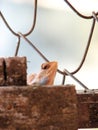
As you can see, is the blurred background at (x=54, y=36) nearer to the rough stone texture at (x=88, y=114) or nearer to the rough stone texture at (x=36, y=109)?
the rough stone texture at (x=88, y=114)

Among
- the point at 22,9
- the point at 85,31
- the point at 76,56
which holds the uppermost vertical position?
the point at 22,9

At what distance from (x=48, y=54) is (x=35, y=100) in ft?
6.62

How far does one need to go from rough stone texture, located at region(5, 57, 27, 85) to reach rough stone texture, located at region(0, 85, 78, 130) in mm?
36

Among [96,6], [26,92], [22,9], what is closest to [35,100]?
[26,92]

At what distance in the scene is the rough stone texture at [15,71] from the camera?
0.78 m

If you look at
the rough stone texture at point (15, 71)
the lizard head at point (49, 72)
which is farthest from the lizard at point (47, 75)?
the rough stone texture at point (15, 71)

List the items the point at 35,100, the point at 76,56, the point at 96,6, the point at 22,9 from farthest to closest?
the point at 22,9
the point at 76,56
the point at 96,6
the point at 35,100

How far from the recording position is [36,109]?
2.42 feet

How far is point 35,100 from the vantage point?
2.44ft

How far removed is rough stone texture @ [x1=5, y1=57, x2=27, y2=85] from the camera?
78 cm

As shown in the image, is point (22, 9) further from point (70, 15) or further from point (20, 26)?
point (70, 15)

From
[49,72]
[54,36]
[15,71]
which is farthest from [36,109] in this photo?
[54,36]

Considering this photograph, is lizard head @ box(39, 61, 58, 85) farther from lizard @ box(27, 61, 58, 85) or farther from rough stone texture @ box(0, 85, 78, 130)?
rough stone texture @ box(0, 85, 78, 130)

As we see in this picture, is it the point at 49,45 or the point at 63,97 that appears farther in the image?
the point at 49,45
